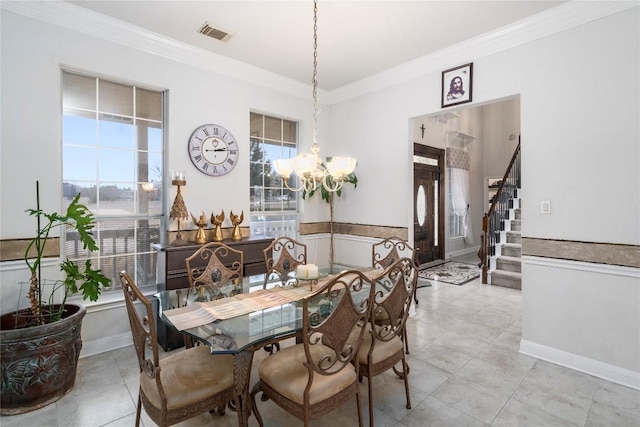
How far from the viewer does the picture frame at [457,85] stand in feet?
11.1

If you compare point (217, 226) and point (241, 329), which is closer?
point (241, 329)

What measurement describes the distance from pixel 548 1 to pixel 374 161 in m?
2.32

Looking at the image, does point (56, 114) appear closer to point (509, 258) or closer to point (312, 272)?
point (312, 272)

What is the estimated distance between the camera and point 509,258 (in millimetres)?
5445

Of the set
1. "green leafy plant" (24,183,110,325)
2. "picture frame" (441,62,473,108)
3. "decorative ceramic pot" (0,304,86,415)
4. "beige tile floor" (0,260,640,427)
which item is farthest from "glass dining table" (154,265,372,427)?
"picture frame" (441,62,473,108)

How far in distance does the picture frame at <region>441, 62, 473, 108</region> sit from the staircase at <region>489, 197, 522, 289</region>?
3177 millimetres

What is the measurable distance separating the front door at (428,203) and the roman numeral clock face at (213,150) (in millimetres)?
3914

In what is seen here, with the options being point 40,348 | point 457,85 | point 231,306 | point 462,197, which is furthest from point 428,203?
point 40,348

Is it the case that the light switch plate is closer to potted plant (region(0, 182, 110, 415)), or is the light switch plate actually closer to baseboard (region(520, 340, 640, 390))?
baseboard (region(520, 340, 640, 390))

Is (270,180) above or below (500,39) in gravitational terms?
below

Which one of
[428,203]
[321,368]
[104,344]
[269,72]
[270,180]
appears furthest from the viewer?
[428,203]

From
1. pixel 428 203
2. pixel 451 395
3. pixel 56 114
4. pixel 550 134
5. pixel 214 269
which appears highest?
pixel 56 114

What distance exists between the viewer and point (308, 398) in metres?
1.60

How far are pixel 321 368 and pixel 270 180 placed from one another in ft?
10.3
